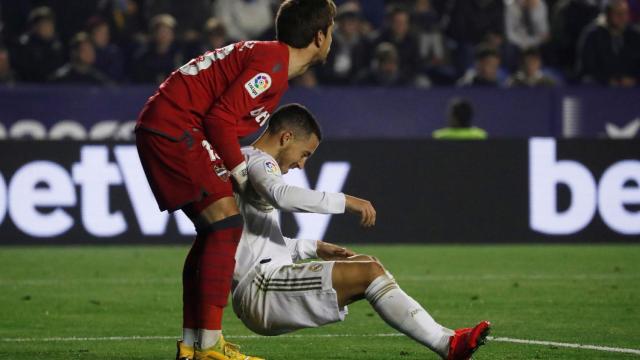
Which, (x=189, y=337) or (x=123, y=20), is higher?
(x=189, y=337)

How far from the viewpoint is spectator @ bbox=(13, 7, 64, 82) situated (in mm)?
18141

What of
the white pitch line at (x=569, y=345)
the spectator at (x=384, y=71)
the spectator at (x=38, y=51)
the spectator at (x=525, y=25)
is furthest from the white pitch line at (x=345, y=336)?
the spectator at (x=525, y=25)

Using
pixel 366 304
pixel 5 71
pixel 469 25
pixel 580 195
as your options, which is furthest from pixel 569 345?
pixel 469 25

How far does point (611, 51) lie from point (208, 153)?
41.1 feet

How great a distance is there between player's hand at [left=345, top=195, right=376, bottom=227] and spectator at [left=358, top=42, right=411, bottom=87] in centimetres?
1176

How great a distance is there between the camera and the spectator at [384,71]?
60.2 feet

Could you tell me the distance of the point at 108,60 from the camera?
1859 cm

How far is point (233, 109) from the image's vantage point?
275 inches

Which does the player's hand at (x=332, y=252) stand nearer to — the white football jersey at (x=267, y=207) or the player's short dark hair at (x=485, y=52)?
the white football jersey at (x=267, y=207)

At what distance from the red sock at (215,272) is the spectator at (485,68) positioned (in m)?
11.2

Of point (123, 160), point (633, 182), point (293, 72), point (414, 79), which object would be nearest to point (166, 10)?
point (414, 79)

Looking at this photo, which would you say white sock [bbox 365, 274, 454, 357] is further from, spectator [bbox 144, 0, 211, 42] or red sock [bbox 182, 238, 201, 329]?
spectator [bbox 144, 0, 211, 42]

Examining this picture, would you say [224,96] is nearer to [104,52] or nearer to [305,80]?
[305,80]

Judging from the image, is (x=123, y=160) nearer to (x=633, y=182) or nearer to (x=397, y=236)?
(x=397, y=236)
